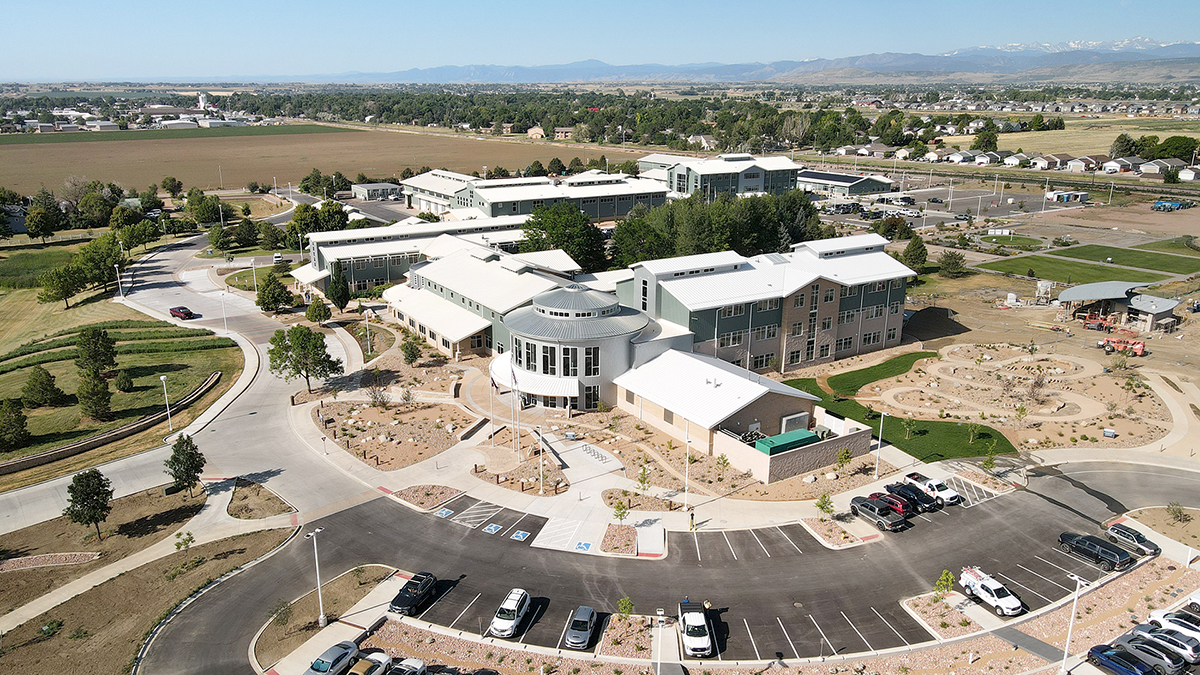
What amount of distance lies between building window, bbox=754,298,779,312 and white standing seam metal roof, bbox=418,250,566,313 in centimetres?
1812

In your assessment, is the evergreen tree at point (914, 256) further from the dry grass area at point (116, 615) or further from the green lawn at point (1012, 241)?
the dry grass area at point (116, 615)

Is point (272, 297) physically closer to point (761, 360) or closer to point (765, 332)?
point (761, 360)

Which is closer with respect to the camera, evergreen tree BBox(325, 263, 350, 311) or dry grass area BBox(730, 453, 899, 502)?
dry grass area BBox(730, 453, 899, 502)

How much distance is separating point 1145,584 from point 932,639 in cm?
1291

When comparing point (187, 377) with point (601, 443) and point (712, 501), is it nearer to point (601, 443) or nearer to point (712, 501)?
point (601, 443)

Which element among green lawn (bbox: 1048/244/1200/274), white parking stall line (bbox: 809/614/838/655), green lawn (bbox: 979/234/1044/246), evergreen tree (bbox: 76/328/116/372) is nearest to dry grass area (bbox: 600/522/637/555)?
white parking stall line (bbox: 809/614/838/655)

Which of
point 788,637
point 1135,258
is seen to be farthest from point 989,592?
point 1135,258

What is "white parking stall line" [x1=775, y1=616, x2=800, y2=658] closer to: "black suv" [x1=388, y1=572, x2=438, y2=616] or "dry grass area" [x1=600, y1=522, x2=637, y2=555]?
"dry grass area" [x1=600, y1=522, x2=637, y2=555]

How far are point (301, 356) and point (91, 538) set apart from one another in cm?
2103

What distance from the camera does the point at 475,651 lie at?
31156 millimetres

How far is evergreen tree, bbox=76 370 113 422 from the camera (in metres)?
53.7

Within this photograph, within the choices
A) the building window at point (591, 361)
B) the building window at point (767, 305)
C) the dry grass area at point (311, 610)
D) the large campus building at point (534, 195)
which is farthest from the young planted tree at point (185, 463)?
the large campus building at point (534, 195)

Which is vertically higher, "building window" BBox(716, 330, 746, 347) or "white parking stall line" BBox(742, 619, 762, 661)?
"building window" BBox(716, 330, 746, 347)

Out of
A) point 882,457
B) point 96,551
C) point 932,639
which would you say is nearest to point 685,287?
point 882,457
